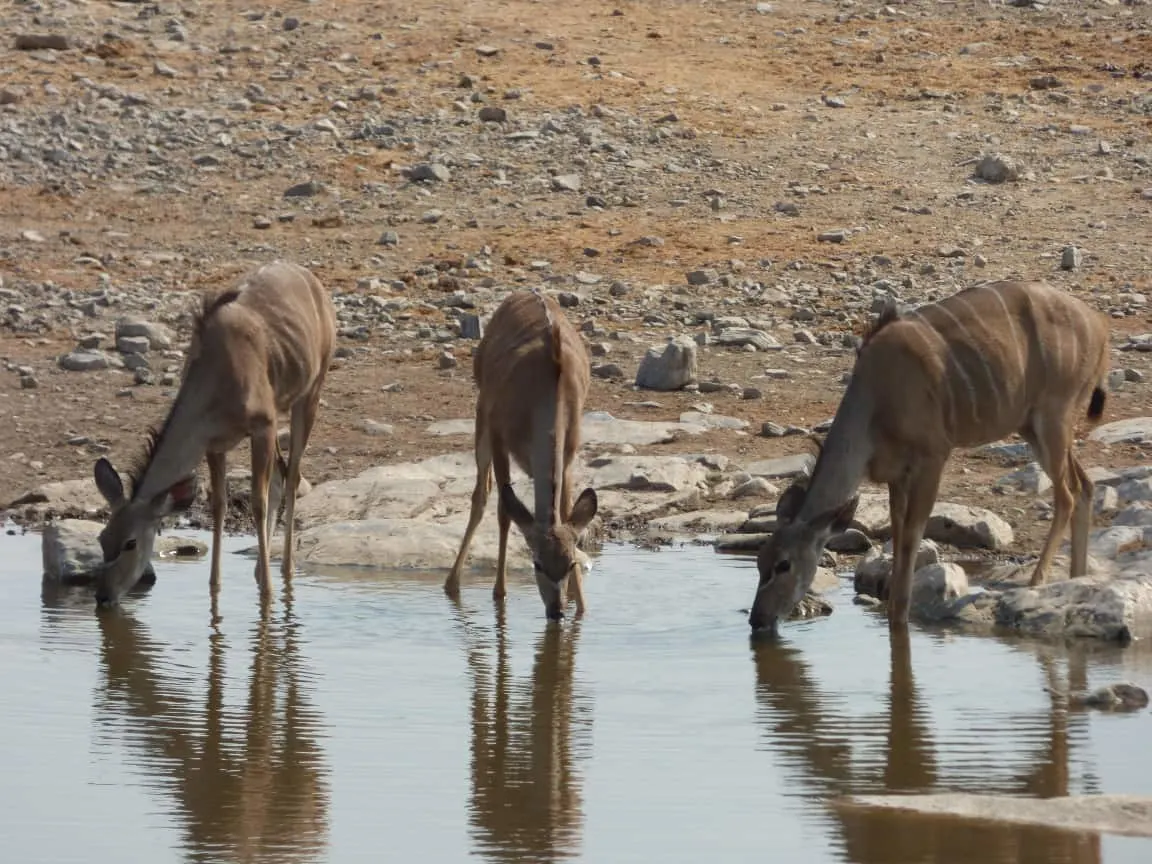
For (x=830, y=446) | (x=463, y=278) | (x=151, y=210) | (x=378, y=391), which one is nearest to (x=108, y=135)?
(x=151, y=210)

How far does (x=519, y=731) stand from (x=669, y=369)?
7.91 meters

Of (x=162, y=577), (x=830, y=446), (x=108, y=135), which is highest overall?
(x=108, y=135)

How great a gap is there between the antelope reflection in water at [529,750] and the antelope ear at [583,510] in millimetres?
514

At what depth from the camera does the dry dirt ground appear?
16.7 metres

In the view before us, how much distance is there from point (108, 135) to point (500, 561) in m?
11.9

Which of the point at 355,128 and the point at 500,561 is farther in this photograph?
the point at 355,128

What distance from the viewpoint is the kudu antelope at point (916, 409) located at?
10.8 m

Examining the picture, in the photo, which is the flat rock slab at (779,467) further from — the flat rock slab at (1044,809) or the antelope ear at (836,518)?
the flat rock slab at (1044,809)

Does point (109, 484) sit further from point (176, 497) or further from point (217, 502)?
point (217, 502)

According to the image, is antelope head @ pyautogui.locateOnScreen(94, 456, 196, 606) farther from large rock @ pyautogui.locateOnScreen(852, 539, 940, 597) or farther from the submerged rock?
the submerged rock

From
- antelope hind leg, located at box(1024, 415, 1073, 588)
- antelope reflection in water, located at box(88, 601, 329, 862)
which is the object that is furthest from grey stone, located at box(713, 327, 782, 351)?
antelope reflection in water, located at box(88, 601, 329, 862)

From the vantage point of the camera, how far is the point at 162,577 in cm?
1235

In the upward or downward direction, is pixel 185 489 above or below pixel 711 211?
below

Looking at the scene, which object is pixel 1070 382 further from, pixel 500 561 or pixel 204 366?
pixel 204 366
